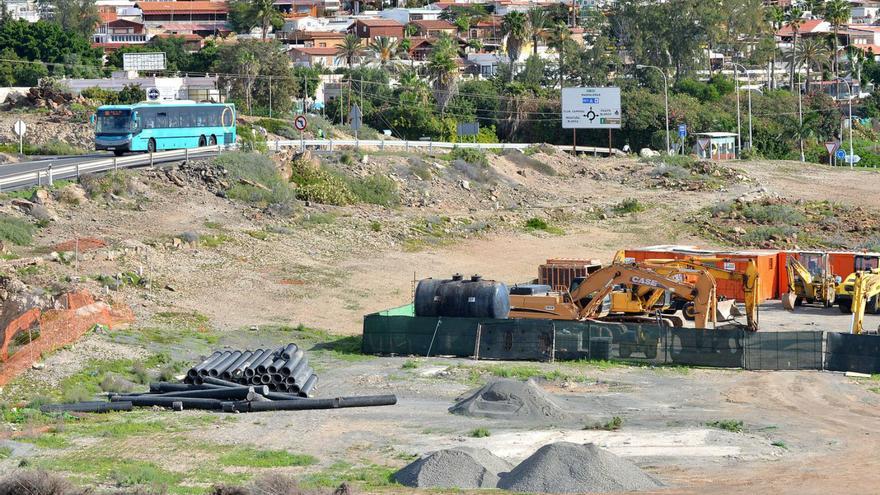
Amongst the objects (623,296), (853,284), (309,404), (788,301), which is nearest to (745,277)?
(623,296)

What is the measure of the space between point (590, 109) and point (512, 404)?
199 feet

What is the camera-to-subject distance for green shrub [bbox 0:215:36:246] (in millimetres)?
47156

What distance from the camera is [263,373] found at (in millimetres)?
32562

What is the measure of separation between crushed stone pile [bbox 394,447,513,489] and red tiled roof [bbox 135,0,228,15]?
158 metres

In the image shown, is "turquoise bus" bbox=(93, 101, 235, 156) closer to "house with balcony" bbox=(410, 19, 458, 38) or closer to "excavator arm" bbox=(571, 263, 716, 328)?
"excavator arm" bbox=(571, 263, 716, 328)

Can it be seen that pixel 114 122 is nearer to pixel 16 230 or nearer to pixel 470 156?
pixel 16 230

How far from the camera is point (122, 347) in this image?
1455 inches

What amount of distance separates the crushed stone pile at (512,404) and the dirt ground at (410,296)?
0.55 metres

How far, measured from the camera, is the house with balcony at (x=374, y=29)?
162m

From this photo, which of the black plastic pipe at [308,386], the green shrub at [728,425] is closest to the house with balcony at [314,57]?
the black plastic pipe at [308,386]

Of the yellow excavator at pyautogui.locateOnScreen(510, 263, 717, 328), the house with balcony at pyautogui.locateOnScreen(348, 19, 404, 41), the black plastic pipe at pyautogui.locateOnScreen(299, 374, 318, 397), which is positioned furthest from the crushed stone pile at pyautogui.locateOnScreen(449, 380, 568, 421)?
the house with balcony at pyautogui.locateOnScreen(348, 19, 404, 41)

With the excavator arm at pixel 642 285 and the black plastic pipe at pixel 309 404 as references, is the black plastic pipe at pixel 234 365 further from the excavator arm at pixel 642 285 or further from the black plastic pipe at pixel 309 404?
the excavator arm at pixel 642 285

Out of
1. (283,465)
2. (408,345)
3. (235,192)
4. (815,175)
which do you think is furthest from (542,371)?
(815,175)

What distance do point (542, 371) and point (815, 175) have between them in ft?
177
